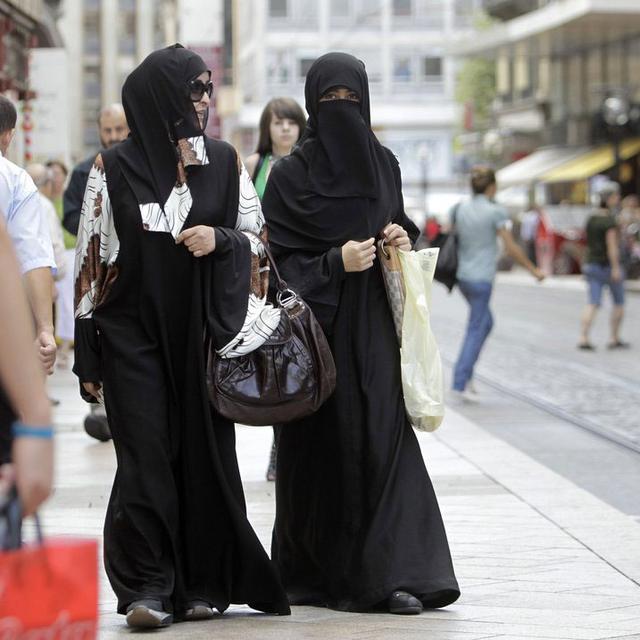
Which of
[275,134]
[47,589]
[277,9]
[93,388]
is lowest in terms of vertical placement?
[93,388]

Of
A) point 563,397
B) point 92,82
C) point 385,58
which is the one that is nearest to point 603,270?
point 563,397

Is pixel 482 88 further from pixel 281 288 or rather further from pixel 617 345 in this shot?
pixel 281 288

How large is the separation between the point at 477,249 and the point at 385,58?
256ft

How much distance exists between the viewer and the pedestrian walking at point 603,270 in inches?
760

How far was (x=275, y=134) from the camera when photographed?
28.3ft

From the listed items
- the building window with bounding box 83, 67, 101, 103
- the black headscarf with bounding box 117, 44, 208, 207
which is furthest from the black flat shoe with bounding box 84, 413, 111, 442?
the building window with bounding box 83, 67, 101, 103

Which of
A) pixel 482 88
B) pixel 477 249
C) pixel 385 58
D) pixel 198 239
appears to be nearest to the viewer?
pixel 198 239

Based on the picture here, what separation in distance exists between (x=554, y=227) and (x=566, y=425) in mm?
31431

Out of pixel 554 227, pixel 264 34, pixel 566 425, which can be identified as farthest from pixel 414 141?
pixel 566 425

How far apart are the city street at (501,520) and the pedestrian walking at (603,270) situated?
3.99 metres

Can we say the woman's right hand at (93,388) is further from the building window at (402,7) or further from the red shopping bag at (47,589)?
the building window at (402,7)

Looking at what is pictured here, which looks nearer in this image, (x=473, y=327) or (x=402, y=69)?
(x=473, y=327)

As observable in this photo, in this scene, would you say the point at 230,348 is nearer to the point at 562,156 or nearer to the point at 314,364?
the point at 314,364

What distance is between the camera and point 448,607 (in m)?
6.01
